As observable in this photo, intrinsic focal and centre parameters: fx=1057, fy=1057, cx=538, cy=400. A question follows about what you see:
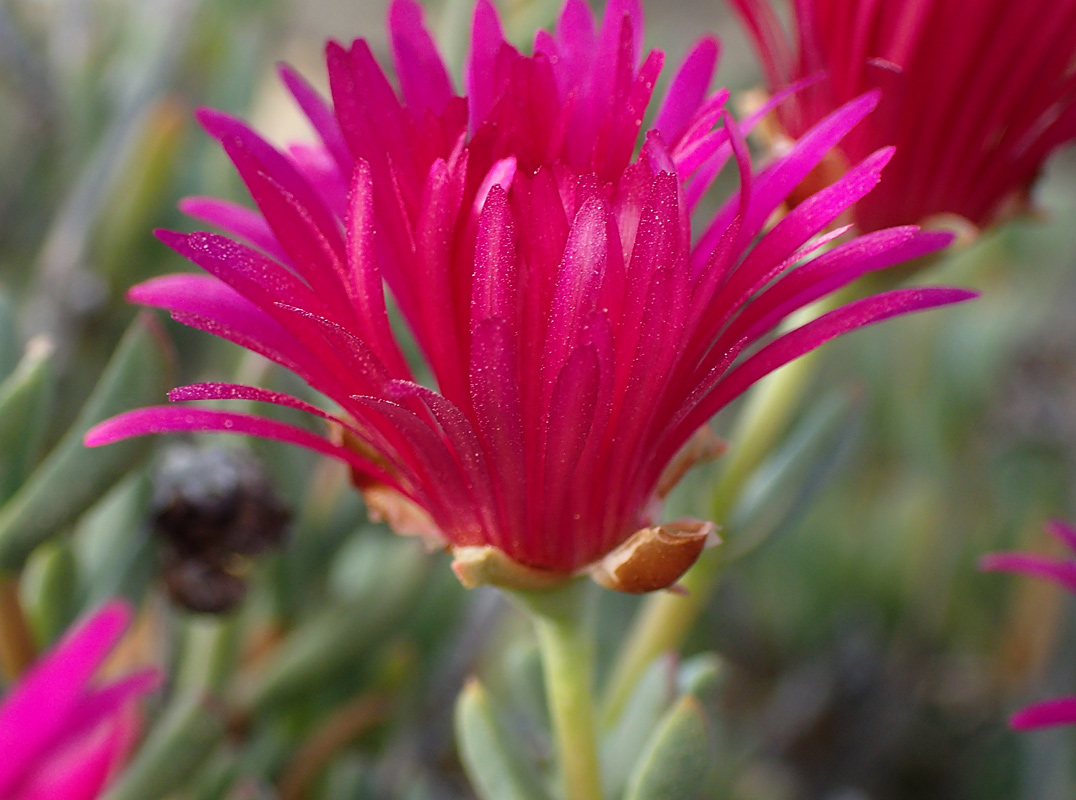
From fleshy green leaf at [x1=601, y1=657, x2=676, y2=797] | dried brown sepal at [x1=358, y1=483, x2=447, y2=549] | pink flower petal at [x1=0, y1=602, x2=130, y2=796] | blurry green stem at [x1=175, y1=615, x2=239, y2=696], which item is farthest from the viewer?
blurry green stem at [x1=175, y1=615, x2=239, y2=696]

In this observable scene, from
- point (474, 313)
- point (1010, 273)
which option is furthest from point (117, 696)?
point (1010, 273)

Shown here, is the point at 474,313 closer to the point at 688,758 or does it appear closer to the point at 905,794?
the point at 688,758

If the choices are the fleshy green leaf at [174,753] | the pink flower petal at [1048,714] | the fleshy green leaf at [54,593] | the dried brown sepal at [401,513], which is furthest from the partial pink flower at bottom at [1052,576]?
the fleshy green leaf at [54,593]

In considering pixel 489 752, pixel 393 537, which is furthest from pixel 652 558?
pixel 393 537

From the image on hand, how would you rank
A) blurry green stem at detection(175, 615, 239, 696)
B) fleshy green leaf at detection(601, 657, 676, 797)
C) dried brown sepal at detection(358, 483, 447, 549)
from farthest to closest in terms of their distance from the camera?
blurry green stem at detection(175, 615, 239, 696) → fleshy green leaf at detection(601, 657, 676, 797) → dried brown sepal at detection(358, 483, 447, 549)

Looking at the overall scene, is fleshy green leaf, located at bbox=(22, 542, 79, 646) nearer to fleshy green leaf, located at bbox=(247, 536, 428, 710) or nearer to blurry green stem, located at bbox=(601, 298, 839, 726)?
fleshy green leaf, located at bbox=(247, 536, 428, 710)

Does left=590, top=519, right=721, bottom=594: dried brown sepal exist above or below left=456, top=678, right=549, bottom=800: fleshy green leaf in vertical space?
above

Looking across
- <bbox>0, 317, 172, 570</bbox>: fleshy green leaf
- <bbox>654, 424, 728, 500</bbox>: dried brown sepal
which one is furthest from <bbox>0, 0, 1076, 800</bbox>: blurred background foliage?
<bbox>654, 424, 728, 500</bbox>: dried brown sepal
